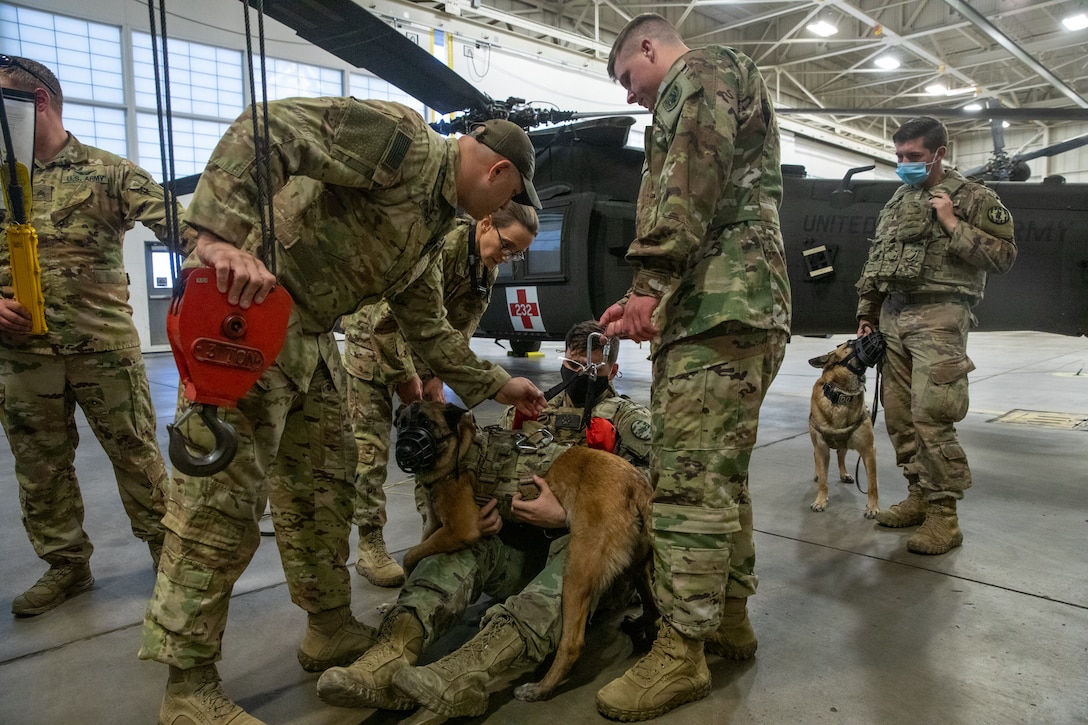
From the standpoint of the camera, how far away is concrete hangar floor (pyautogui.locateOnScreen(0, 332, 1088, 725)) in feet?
5.98

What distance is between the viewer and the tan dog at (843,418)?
354 centimetres

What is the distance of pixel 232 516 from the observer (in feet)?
5.35

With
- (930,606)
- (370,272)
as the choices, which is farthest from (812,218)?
(370,272)

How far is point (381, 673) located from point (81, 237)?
1.98 m

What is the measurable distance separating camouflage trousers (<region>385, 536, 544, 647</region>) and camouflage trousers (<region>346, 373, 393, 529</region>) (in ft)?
2.50

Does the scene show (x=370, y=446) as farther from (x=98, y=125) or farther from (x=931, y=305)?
(x=98, y=125)

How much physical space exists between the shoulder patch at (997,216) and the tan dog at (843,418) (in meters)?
0.87

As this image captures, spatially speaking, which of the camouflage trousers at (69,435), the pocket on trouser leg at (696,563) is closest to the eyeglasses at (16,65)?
the camouflage trousers at (69,435)

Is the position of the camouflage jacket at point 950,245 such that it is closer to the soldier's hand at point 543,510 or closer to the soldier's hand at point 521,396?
the soldier's hand at point 521,396

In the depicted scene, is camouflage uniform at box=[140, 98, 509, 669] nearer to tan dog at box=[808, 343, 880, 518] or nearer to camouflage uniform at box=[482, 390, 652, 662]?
camouflage uniform at box=[482, 390, 652, 662]

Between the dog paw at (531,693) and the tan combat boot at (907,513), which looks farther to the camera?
the tan combat boot at (907,513)

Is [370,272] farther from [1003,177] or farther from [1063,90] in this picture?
[1063,90]

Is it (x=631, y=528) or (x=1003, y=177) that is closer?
(x=631, y=528)

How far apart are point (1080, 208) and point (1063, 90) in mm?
17548
